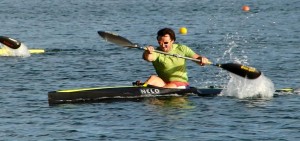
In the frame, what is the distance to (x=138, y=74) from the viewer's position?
2900cm

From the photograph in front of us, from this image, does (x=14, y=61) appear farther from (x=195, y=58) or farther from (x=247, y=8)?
(x=247, y=8)

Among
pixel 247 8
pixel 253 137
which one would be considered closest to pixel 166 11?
pixel 247 8

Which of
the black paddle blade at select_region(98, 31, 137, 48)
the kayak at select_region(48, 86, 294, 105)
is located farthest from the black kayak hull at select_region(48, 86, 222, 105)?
the black paddle blade at select_region(98, 31, 137, 48)

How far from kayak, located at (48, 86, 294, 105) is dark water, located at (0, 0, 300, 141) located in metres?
0.28

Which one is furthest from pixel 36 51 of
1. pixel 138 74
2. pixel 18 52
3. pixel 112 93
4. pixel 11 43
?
pixel 112 93

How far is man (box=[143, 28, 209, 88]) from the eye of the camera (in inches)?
834

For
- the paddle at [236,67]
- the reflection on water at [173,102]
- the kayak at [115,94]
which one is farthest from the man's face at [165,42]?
the reflection on water at [173,102]

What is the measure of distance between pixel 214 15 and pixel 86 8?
14.1m

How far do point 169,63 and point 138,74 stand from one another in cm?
740

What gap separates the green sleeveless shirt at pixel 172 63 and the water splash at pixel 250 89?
4.56 feet

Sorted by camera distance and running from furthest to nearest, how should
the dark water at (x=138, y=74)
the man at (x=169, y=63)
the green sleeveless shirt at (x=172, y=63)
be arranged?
the green sleeveless shirt at (x=172, y=63), the man at (x=169, y=63), the dark water at (x=138, y=74)

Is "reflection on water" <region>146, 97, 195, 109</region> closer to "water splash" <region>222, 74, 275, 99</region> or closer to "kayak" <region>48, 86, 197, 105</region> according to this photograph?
"kayak" <region>48, 86, 197, 105</region>

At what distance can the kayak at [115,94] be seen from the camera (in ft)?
69.3

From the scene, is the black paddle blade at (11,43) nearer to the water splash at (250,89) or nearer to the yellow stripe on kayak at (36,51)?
the yellow stripe on kayak at (36,51)
